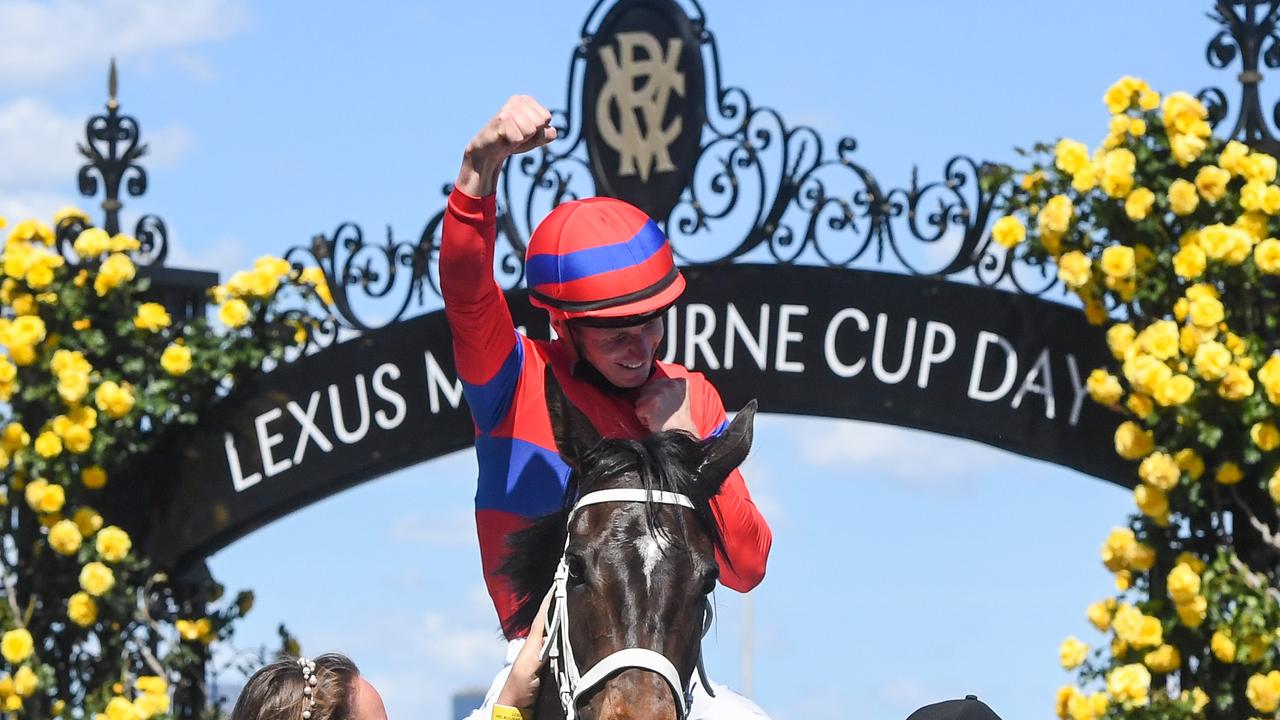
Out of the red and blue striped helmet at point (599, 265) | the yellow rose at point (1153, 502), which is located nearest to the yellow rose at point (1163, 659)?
the yellow rose at point (1153, 502)

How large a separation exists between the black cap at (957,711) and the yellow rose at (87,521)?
15.1 feet

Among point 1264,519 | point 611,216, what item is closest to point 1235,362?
point 1264,519

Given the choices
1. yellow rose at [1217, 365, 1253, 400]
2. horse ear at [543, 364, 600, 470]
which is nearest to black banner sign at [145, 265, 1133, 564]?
yellow rose at [1217, 365, 1253, 400]

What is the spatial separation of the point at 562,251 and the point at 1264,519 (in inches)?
159

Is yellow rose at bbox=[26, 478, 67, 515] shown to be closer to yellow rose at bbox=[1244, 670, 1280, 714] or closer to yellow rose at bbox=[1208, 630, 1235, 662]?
yellow rose at bbox=[1208, 630, 1235, 662]

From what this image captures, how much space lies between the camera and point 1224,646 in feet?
21.8

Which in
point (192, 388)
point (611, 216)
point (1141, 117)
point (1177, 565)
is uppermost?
point (1141, 117)

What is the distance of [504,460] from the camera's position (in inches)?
141

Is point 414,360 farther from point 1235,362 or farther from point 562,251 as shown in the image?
point 562,251

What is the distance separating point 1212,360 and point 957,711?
2.95 metres

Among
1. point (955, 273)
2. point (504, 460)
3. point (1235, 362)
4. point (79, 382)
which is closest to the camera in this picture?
point (504, 460)

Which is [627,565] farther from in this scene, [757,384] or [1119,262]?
[757,384]

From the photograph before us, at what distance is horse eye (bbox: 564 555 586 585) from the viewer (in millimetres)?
3100

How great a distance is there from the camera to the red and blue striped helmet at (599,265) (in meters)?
3.55
